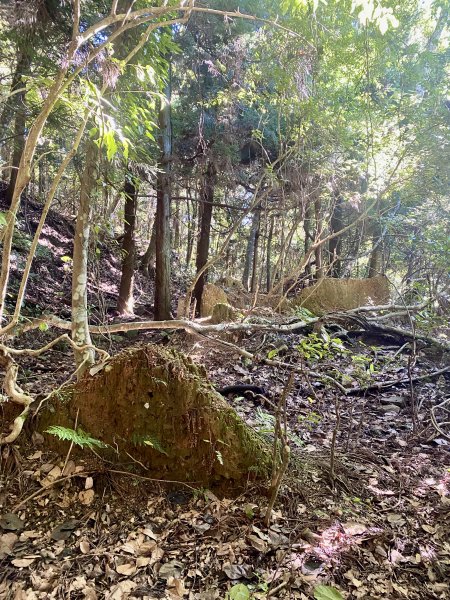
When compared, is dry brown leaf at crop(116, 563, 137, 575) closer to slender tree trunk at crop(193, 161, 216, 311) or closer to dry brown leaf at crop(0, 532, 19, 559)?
dry brown leaf at crop(0, 532, 19, 559)

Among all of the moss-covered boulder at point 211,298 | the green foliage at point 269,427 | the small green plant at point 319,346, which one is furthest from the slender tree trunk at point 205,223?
the green foliage at point 269,427

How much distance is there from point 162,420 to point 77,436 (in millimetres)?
598

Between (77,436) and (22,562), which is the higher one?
(77,436)

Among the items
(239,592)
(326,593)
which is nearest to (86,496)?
(239,592)

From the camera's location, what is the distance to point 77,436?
2.44 m

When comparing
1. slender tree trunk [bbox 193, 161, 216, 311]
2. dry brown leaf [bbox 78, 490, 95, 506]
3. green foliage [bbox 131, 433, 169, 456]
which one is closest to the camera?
dry brown leaf [bbox 78, 490, 95, 506]

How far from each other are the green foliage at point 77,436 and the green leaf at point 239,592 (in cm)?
119

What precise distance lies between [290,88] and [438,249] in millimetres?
5041

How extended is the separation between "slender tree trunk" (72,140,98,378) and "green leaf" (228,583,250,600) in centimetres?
A: 276

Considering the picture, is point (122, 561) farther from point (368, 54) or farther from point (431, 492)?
point (368, 54)

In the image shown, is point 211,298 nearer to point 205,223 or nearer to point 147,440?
→ point 205,223

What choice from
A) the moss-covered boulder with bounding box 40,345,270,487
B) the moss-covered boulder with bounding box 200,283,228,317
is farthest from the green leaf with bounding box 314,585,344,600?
the moss-covered boulder with bounding box 200,283,228,317

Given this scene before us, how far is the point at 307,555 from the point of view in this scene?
2285mm

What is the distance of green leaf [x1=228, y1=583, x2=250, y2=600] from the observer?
1.95 m
